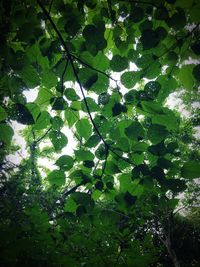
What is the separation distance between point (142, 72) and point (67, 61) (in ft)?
1.30

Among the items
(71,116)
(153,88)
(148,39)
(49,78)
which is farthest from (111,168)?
(148,39)

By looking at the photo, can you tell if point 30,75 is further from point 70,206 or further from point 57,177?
point 70,206

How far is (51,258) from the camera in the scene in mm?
1632

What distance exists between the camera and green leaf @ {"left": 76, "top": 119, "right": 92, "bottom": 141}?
121 cm

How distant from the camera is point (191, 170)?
1.01 meters

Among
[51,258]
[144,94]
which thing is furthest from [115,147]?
[51,258]

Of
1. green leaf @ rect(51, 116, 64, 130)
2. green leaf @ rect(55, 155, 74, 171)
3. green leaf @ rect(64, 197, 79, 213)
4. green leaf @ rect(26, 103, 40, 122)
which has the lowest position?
green leaf @ rect(64, 197, 79, 213)

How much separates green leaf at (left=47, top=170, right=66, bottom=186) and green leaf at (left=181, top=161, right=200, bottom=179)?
57 centimetres

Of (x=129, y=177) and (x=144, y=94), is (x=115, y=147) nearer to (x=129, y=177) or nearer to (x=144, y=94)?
(x=129, y=177)

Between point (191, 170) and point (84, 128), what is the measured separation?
0.56 meters

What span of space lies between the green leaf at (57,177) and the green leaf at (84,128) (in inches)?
9.1

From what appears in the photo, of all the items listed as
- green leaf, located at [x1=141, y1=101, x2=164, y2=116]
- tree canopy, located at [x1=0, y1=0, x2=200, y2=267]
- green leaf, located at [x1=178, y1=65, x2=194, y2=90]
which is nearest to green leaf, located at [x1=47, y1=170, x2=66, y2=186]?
tree canopy, located at [x1=0, y1=0, x2=200, y2=267]

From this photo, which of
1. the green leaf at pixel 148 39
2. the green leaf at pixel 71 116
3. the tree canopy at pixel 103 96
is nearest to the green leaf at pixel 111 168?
the tree canopy at pixel 103 96

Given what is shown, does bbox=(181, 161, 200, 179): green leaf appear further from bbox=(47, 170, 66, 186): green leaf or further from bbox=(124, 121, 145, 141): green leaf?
bbox=(47, 170, 66, 186): green leaf
